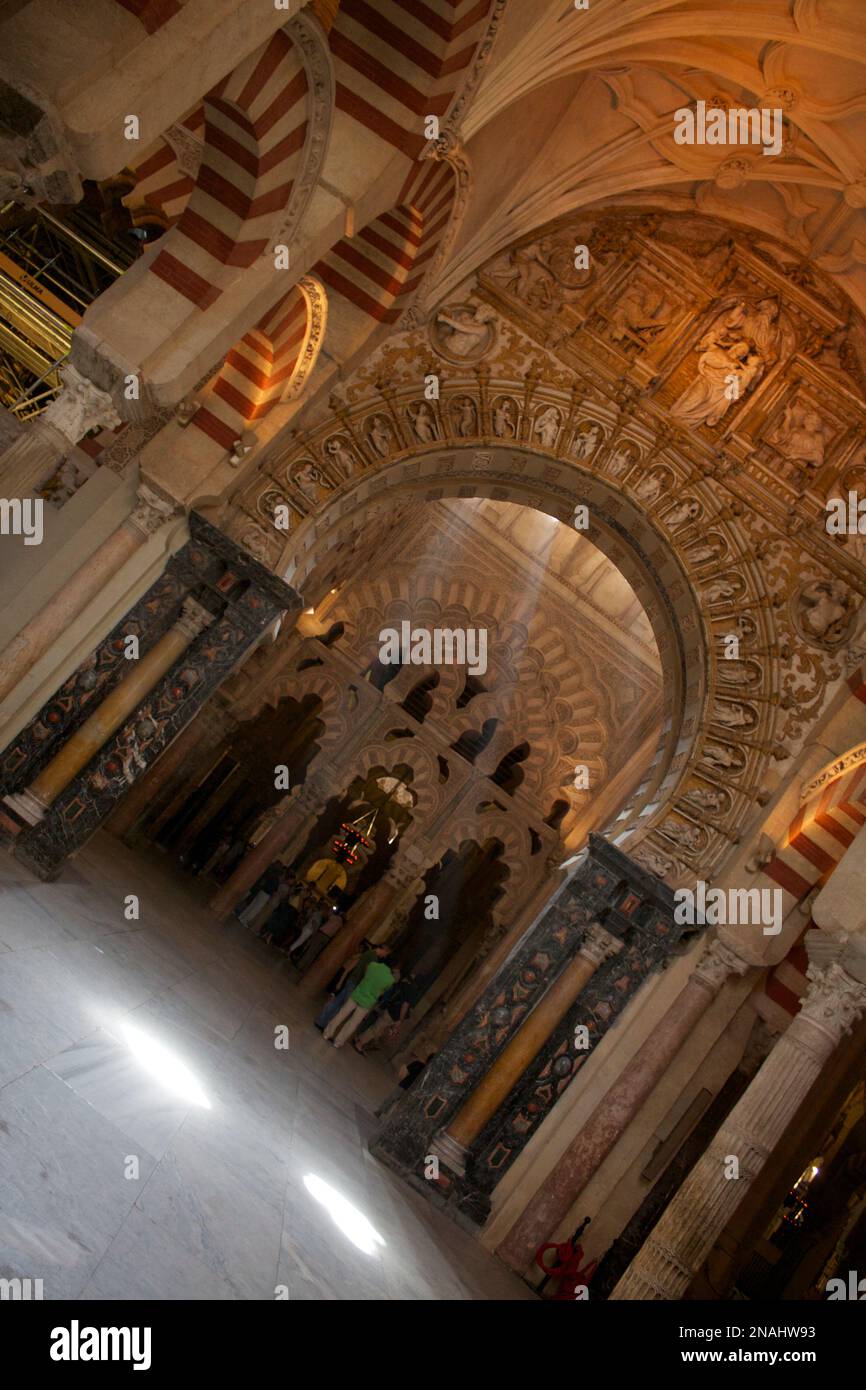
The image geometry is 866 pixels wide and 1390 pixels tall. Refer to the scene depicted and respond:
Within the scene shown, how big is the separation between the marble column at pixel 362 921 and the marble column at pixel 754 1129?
21.6 feet

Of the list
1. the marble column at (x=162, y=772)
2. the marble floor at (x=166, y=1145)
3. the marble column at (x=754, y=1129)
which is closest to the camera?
the marble floor at (x=166, y=1145)

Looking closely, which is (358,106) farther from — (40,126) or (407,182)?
(40,126)

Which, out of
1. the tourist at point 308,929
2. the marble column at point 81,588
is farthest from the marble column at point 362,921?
the marble column at point 81,588

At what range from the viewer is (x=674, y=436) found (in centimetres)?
888

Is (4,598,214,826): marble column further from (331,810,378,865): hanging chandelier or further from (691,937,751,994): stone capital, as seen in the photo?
(331,810,378,865): hanging chandelier

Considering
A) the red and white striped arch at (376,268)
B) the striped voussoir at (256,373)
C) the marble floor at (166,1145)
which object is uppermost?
the red and white striped arch at (376,268)

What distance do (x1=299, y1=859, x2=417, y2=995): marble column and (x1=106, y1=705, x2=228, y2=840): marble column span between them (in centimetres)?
259

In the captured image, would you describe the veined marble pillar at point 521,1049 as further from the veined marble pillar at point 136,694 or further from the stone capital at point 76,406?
the stone capital at point 76,406

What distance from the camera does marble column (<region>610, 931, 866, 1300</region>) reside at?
673 cm

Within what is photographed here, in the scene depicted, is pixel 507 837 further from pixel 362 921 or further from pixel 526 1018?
pixel 526 1018

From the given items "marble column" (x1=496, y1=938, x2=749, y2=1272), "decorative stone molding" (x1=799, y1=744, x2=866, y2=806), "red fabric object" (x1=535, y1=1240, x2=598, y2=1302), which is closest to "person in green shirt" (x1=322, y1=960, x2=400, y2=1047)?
"marble column" (x1=496, y1=938, x2=749, y2=1272)

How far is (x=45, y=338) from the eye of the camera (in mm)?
9539

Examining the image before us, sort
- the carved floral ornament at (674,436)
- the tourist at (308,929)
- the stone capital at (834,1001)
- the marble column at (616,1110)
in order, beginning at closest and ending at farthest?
1. the stone capital at (834,1001)
2. the marble column at (616,1110)
3. the carved floral ornament at (674,436)
4. the tourist at (308,929)

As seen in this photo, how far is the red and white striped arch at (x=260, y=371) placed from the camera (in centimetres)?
781
